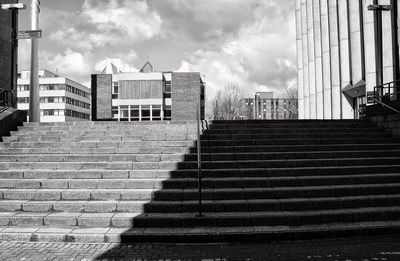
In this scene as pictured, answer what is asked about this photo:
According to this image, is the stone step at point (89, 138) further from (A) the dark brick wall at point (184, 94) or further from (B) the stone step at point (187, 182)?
(A) the dark brick wall at point (184, 94)

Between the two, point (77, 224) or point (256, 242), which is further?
point (77, 224)

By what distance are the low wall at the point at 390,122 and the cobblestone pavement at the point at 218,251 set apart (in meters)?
5.89

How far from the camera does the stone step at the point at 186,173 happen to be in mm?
8922

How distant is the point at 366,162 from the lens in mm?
9742

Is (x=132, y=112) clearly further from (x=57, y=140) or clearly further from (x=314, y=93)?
(x=57, y=140)

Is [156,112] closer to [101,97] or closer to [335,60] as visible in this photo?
[101,97]

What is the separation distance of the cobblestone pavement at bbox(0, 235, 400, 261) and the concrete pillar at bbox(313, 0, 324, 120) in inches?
803

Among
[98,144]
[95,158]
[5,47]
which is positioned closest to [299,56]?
[5,47]

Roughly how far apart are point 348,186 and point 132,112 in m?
42.1

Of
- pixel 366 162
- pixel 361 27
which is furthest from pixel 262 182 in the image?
pixel 361 27

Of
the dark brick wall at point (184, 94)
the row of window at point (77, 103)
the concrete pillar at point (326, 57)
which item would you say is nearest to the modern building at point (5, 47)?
the concrete pillar at point (326, 57)

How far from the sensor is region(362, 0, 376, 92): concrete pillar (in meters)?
18.1

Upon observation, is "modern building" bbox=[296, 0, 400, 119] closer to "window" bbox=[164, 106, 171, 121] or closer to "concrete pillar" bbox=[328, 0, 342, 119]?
"concrete pillar" bbox=[328, 0, 342, 119]

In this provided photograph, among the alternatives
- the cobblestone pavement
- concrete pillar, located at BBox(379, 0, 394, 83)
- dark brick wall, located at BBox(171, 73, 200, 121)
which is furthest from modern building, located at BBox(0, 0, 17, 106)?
dark brick wall, located at BBox(171, 73, 200, 121)
